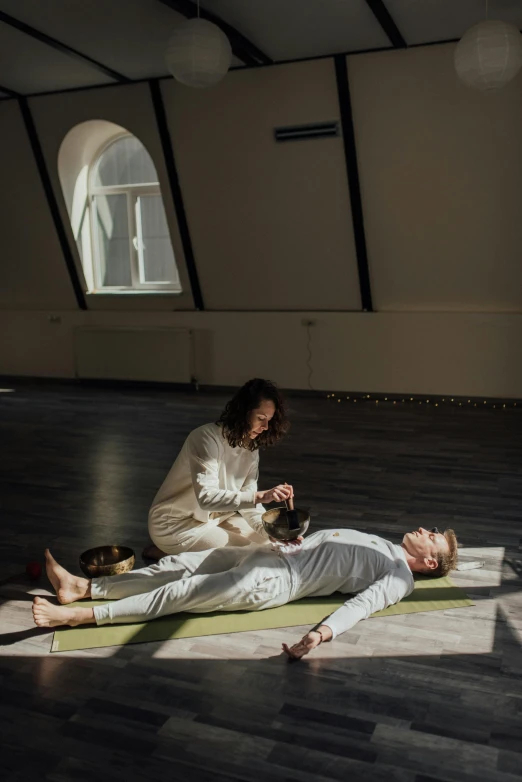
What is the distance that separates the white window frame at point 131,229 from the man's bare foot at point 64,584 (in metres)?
5.21

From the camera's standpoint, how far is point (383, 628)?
2.89 m

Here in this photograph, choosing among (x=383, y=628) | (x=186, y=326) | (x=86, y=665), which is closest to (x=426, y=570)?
(x=383, y=628)

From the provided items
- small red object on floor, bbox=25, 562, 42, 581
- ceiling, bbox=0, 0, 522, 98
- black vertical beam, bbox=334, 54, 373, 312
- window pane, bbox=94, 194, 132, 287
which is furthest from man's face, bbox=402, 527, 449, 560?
window pane, bbox=94, 194, 132, 287

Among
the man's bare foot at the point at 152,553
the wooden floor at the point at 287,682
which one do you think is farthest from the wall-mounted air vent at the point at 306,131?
the man's bare foot at the point at 152,553

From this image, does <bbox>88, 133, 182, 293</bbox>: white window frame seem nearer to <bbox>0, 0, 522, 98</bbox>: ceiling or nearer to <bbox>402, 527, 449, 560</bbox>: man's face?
<bbox>0, 0, 522, 98</bbox>: ceiling

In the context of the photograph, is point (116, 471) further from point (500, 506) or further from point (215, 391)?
point (215, 391)

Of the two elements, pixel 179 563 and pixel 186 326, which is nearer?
pixel 179 563

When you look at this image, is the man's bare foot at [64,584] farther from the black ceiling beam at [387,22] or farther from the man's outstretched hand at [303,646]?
the black ceiling beam at [387,22]

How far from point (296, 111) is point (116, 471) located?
10.6 ft

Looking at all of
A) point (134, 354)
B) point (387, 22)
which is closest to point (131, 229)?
point (134, 354)

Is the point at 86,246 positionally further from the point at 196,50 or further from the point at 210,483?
the point at 210,483

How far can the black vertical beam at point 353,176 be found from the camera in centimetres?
618

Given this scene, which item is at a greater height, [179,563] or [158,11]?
[158,11]

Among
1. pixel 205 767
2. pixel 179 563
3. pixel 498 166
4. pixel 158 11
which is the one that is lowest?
pixel 205 767
